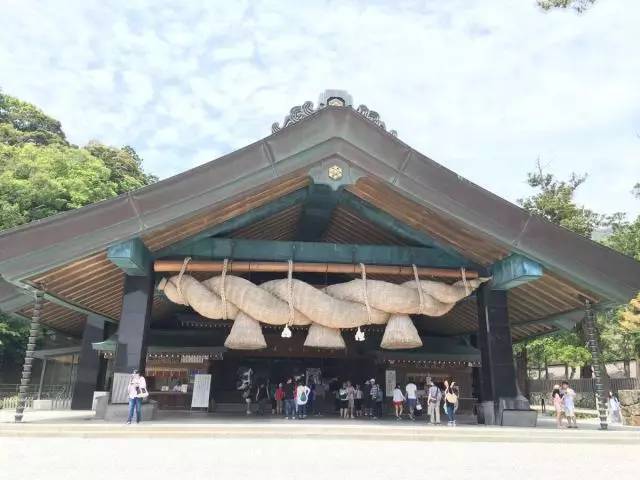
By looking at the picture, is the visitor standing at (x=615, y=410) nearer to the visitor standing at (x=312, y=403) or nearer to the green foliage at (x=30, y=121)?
the visitor standing at (x=312, y=403)

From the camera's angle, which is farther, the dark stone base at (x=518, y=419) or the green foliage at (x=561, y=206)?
the green foliage at (x=561, y=206)

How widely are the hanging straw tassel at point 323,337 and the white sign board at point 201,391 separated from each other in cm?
561

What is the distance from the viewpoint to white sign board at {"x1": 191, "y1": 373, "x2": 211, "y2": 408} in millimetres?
15048

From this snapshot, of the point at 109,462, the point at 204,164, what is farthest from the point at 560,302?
the point at 109,462

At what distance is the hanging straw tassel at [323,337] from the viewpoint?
36.2 ft

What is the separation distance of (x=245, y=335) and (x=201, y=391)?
5.44 metres

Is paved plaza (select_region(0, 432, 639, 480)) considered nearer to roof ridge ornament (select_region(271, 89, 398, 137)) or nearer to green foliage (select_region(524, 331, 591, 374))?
roof ridge ornament (select_region(271, 89, 398, 137))

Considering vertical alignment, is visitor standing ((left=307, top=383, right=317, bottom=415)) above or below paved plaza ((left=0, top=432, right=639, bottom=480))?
above

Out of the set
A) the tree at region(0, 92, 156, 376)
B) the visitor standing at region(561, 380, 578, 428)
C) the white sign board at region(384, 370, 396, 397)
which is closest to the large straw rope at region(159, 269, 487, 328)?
the visitor standing at region(561, 380, 578, 428)

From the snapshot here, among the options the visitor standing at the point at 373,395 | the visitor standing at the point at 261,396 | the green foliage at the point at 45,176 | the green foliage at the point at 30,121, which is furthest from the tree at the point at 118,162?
the visitor standing at the point at 373,395

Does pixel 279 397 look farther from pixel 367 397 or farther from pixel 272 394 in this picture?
pixel 367 397

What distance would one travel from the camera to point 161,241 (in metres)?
11.1

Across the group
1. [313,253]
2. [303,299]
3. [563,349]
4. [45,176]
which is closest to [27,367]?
[303,299]

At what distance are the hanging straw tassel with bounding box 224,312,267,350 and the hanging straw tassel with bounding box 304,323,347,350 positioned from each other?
114 centimetres
